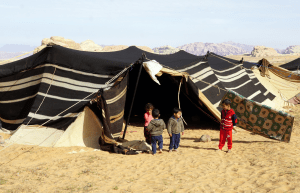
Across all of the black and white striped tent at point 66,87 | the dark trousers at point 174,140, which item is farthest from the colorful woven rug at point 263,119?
the dark trousers at point 174,140

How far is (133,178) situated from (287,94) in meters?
12.3

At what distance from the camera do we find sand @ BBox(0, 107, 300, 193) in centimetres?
435

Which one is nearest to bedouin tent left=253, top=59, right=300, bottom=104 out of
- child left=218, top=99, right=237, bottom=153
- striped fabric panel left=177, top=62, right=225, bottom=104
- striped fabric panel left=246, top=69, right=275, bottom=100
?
striped fabric panel left=246, top=69, right=275, bottom=100

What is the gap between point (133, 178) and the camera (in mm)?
4801

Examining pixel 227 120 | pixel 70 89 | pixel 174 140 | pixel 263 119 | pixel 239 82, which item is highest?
pixel 239 82

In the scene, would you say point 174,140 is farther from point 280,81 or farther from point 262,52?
point 262,52

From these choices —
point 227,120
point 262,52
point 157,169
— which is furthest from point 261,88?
point 262,52

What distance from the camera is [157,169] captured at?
5.25 m

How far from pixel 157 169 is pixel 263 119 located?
3651mm

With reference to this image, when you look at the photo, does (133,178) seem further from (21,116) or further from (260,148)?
(21,116)

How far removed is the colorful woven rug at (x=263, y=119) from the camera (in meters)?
6.77

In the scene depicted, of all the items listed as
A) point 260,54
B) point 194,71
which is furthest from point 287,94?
point 260,54

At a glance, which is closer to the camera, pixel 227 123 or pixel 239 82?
pixel 227 123

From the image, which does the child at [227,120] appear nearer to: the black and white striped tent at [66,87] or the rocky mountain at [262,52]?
the black and white striped tent at [66,87]
